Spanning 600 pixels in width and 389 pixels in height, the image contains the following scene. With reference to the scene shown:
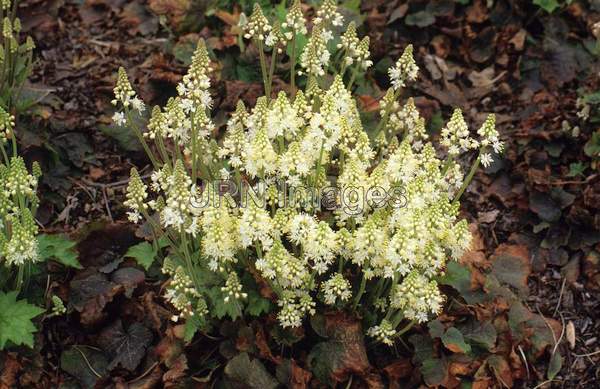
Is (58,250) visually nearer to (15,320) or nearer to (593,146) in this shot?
(15,320)

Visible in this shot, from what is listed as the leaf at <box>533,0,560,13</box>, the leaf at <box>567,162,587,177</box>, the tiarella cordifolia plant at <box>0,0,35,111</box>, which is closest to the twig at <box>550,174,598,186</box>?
the leaf at <box>567,162,587,177</box>

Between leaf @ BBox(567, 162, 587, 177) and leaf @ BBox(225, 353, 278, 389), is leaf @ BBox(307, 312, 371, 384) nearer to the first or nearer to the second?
leaf @ BBox(225, 353, 278, 389)

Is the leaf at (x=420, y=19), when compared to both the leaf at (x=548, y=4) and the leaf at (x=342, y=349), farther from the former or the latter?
the leaf at (x=342, y=349)

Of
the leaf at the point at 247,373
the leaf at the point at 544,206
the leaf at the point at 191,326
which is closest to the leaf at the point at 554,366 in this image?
the leaf at the point at 544,206

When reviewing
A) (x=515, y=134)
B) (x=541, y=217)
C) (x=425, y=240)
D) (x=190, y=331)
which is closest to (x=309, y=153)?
(x=425, y=240)

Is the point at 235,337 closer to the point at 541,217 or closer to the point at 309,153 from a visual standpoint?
the point at 309,153

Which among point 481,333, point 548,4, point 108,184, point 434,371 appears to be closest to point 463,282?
point 481,333
